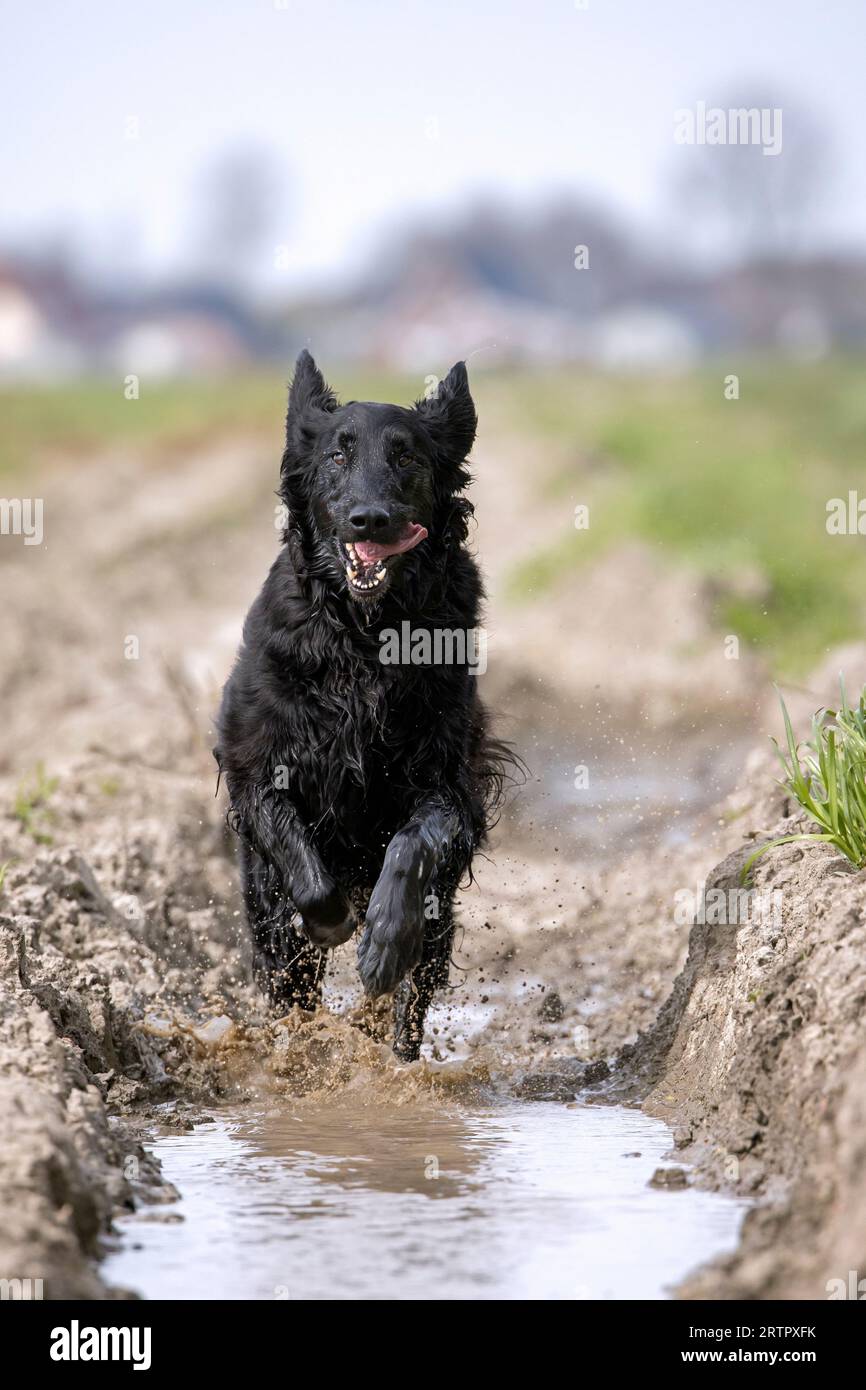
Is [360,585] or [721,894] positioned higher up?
[360,585]

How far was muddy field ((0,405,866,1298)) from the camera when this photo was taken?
4.16 meters

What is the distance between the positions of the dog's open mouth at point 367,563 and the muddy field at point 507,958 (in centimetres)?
75

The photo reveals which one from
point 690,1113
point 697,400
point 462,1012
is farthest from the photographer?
point 697,400

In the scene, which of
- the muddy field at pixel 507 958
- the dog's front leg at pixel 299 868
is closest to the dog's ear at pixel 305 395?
the muddy field at pixel 507 958

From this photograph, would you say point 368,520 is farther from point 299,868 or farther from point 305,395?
point 299,868

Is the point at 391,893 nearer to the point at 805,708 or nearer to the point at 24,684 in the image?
the point at 805,708

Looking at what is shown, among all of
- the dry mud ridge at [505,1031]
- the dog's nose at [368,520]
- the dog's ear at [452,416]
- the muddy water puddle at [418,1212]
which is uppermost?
the dog's ear at [452,416]

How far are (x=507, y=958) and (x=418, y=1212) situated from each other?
3963mm

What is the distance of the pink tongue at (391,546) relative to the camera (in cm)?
603

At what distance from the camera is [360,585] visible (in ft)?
19.8

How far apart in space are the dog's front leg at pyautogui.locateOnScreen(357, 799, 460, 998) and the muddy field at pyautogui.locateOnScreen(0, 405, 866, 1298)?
618 mm

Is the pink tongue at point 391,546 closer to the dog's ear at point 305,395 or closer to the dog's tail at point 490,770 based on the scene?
the dog's ear at point 305,395

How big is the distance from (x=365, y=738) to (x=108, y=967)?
4.75 ft
